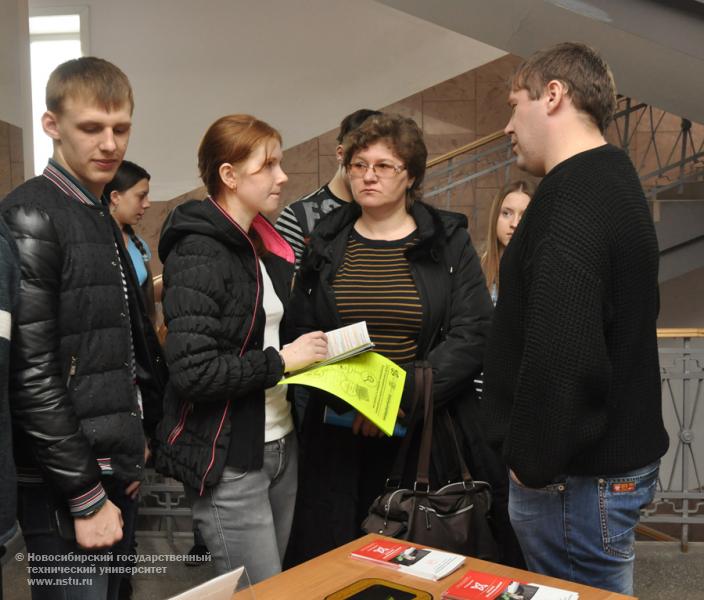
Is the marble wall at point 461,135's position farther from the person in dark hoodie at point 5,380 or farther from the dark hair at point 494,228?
the person in dark hoodie at point 5,380

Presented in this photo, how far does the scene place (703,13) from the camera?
363cm

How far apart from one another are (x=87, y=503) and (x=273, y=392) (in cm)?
56

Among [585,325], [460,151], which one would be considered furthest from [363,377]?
[460,151]

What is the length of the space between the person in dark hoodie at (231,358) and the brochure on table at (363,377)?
0.17 feet

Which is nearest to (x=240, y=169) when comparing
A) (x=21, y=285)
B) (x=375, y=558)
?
(x=21, y=285)

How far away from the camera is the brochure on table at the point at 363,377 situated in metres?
1.78

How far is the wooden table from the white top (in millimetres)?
468

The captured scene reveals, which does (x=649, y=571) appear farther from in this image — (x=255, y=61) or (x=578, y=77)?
(x=255, y=61)

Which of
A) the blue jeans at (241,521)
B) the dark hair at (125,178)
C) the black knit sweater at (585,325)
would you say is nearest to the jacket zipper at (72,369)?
the blue jeans at (241,521)

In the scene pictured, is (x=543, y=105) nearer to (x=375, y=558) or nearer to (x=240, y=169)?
(x=240, y=169)

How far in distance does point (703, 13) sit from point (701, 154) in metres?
2.83

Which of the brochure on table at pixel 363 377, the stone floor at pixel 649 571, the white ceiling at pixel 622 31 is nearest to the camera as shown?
the brochure on table at pixel 363 377

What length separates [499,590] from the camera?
3.99 feet

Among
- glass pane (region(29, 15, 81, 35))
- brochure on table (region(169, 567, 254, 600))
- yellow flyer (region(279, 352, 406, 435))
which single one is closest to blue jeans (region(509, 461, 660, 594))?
yellow flyer (region(279, 352, 406, 435))
